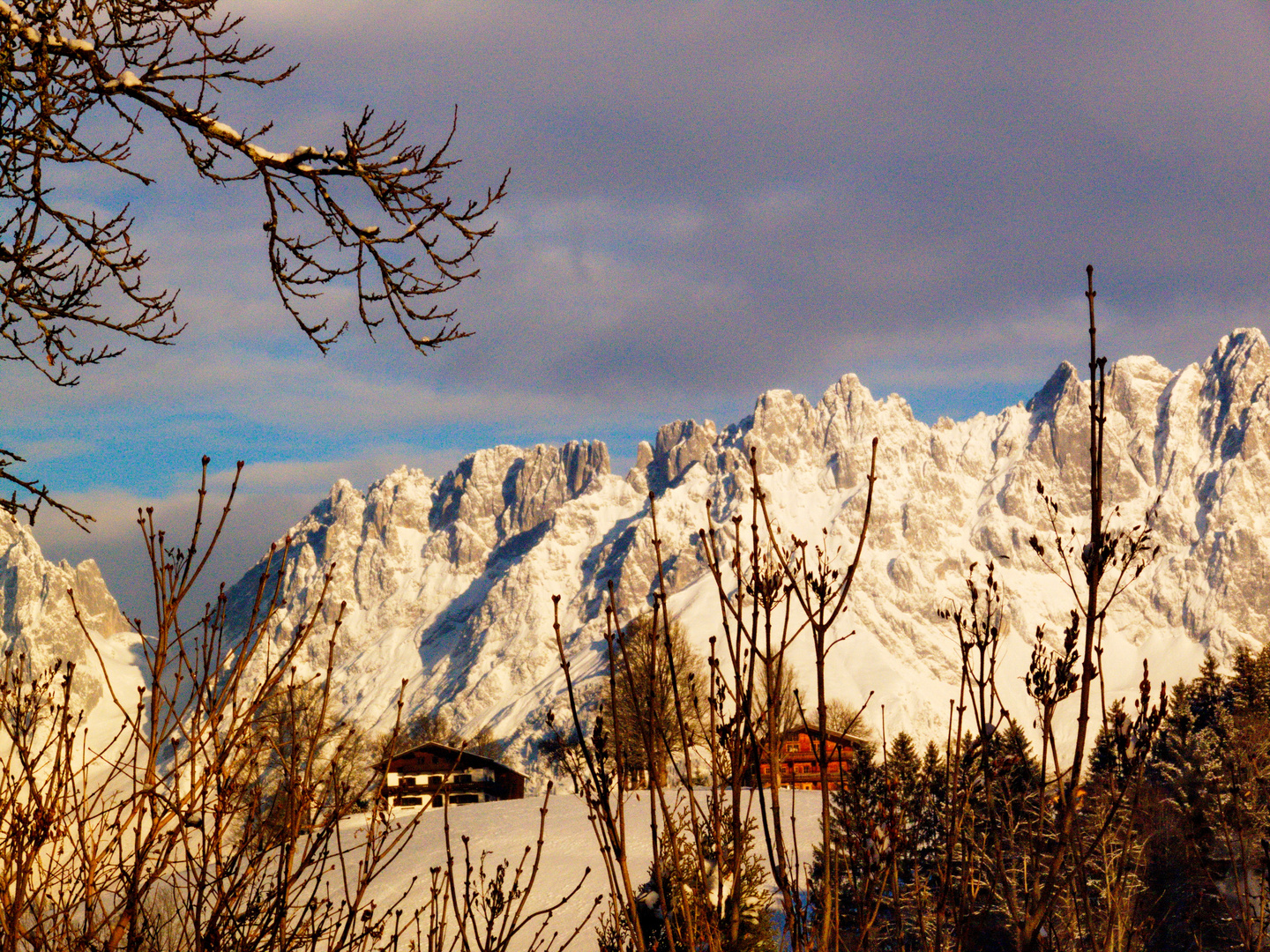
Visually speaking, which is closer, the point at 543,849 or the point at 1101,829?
the point at 1101,829

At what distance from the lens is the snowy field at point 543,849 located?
67.1 feet

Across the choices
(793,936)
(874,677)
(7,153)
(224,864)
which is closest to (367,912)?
(224,864)

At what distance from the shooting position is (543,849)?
2606 centimetres

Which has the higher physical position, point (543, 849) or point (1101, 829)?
point (1101, 829)

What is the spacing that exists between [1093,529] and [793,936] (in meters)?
1.22

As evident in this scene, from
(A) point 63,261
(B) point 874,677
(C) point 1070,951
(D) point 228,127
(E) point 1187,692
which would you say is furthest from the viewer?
(B) point 874,677

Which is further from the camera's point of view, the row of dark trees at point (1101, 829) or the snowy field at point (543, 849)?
the snowy field at point (543, 849)

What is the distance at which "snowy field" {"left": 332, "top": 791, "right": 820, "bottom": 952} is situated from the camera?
20453mm

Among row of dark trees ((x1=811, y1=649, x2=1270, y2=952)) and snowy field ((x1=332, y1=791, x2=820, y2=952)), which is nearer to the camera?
row of dark trees ((x1=811, y1=649, x2=1270, y2=952))

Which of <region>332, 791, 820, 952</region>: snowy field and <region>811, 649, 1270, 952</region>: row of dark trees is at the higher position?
<region>811, 649, 1270, 952</region>: row of dark trees

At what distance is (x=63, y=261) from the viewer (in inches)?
174

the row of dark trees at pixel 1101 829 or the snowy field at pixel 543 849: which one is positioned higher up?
the row of dark trees at pixel 1101 829

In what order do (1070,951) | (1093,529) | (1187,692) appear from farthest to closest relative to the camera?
(1187,692) → (1070,951) → (1093,529)

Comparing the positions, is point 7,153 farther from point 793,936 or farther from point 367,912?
point 793,936
